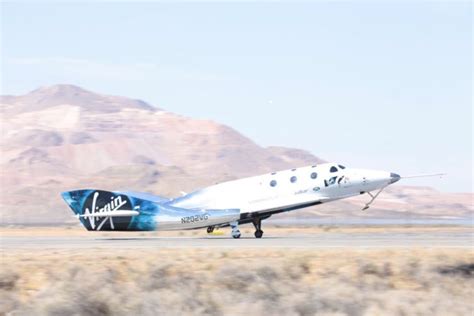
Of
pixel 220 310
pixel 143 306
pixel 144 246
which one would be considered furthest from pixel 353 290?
pixel 144 246

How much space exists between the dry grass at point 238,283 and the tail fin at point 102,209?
15.7 meters

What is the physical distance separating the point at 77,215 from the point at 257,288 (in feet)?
100

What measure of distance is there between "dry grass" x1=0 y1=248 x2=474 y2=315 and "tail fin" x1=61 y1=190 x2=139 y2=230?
15.7 metres

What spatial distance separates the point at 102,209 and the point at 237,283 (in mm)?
27650

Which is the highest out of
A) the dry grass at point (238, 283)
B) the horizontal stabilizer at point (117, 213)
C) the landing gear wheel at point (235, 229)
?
the horizontal stabilizer at point (117, 213)

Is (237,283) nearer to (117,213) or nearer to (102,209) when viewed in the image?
(117,213)

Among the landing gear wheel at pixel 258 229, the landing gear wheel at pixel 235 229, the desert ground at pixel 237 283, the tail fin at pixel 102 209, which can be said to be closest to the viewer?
the desert ground at pixel 237 283

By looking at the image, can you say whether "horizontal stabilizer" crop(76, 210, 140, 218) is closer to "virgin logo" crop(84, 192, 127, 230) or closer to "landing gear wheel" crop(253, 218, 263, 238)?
"virgin logo" crop(84, 192, 127, 230)

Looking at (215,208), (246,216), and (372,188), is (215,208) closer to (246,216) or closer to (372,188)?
(246,216)

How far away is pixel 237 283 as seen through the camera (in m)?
24.2

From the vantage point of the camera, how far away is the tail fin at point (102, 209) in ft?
165

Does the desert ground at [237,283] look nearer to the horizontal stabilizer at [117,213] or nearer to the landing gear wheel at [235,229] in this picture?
the landing gear wheel at [235,229]

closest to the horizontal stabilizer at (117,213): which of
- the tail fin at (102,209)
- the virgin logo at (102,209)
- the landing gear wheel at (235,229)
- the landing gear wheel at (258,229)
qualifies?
the tail fin at (102,209)

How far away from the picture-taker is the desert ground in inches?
790
